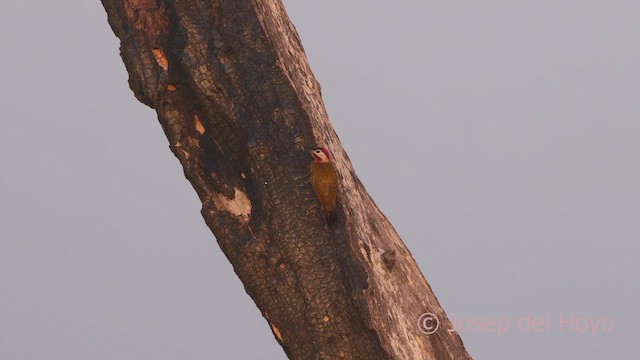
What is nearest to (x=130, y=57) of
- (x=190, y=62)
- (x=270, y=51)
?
(x=190, y=62)

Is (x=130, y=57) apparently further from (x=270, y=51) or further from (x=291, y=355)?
(x=291, y=355)

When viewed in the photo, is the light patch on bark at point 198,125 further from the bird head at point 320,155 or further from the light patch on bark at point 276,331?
the light patch on bark at point 276,331

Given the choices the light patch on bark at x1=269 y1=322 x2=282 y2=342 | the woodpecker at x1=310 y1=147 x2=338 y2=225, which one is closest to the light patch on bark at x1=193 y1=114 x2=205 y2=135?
the woodpecker at x1=310 y1=147 x2=338 y2=225

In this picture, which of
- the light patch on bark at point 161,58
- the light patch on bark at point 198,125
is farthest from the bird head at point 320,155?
the light patch on bark at point 161,58

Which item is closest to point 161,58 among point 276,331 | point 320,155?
point 320,155

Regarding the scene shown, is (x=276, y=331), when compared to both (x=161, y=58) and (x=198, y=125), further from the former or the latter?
(x=161, y=58)
